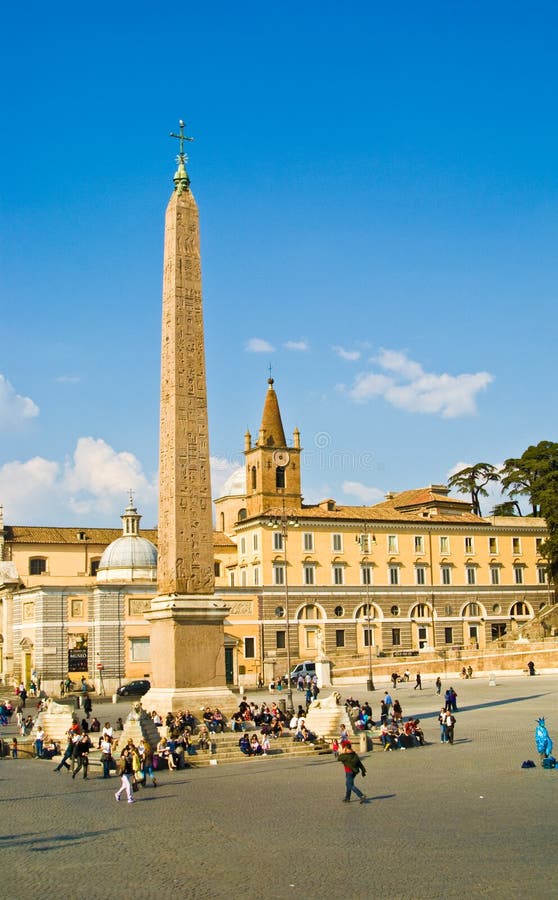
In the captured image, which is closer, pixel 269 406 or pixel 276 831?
pixel 276 831

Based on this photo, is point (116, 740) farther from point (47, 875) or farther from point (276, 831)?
point (47, 875)

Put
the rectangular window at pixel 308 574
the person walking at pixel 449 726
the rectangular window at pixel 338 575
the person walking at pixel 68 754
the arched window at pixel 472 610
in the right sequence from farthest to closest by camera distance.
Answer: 1. the arched window at pixel 472 610
2. the rectangular window at pixel 338 575
3. the rectangular window at pixel 308 574
4. the person walking at pixel 449 726
5. the person walking at pixel 68 754

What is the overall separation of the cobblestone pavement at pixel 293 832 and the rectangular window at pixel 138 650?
31.4 meters

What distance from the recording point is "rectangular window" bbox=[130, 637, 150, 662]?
54.8 metres

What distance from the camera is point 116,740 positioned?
76.5ft

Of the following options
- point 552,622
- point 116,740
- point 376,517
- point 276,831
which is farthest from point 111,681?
point 276,831

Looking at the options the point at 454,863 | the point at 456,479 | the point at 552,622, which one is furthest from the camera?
the point at 456,479

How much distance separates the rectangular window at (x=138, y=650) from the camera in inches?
2158

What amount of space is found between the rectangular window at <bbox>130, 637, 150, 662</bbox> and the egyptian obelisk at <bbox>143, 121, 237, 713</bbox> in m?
29.1

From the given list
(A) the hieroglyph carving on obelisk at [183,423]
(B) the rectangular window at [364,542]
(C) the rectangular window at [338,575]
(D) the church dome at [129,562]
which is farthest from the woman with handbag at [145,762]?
(C) the rectangular window at [338,575]

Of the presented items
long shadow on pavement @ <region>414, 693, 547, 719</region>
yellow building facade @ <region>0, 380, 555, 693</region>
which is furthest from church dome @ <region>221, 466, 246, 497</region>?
long shadow on pavement @ <region>414, 693, 547, 719</region>

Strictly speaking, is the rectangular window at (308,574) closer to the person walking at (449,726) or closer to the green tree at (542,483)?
the green tree at (542,483)

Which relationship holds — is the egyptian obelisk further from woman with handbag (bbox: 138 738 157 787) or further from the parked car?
→ the parked car

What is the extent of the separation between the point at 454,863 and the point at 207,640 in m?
13.9
